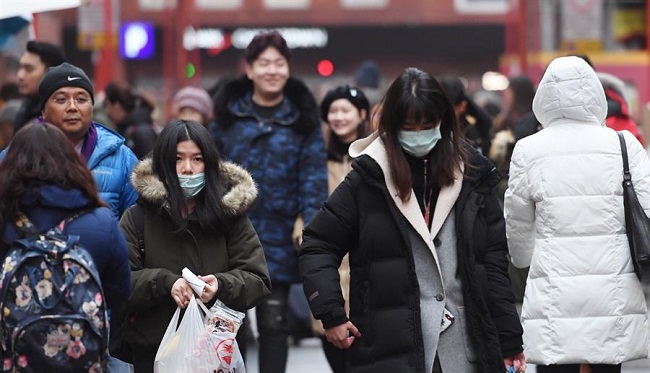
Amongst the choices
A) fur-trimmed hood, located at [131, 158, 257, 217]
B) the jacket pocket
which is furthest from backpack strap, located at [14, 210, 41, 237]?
the jacket pocket

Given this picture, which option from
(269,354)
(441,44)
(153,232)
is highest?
(153,232)

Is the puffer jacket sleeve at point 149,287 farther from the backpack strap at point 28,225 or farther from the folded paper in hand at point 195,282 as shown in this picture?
the backpack strap at point 28,225

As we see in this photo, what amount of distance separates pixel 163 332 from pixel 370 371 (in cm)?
100

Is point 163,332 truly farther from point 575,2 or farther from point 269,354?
point 575,2

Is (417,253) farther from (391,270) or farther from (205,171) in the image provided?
(205,171)

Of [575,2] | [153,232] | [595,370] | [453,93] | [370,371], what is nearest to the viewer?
[370,371]

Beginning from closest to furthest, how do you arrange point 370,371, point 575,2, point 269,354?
point 370,371, point 269,354, point 575,2

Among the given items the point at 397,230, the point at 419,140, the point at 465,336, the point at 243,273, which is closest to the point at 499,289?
the point at 465,336

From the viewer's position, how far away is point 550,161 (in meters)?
7.45

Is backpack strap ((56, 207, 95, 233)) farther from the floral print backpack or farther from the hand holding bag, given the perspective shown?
the hand holding bag

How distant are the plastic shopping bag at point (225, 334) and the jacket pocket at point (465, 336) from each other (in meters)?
0.99

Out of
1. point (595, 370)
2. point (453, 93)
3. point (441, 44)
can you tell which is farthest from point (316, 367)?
point (441, 44)

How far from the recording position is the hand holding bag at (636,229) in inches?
286

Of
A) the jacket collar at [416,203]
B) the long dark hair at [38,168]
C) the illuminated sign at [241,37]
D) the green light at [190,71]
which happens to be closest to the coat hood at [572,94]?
the jacket collar at [416,203]
